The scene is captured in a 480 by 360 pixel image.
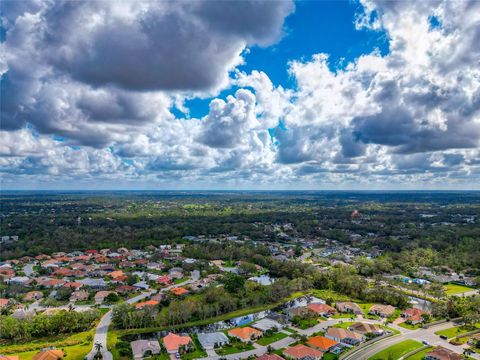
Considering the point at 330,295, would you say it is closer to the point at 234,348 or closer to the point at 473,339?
the point at 473,339

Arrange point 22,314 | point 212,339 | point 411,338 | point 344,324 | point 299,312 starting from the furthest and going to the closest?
point 299,312 → point 22,314 → point 344,324 → point 411,338 → point 212,339

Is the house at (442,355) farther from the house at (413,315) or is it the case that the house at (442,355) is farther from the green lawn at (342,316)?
the green lawn at (342,316)

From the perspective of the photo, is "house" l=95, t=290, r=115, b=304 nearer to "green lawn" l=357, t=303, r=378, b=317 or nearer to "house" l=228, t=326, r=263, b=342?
"house" l=228, t=326, r=263, b=342

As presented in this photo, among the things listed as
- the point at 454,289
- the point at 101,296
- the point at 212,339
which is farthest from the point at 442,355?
the point at 101,296

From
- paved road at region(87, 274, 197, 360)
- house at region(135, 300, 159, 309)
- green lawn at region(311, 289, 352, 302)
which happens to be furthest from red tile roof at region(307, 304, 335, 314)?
paved road at region(87, 274, 197, 360)

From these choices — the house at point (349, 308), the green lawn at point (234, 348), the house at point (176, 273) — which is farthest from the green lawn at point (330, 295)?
the house at point (176, 273)

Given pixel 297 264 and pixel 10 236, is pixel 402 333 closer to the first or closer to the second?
pixel 297 264

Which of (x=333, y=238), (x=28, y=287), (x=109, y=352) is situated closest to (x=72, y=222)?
(x=28, y=287)
